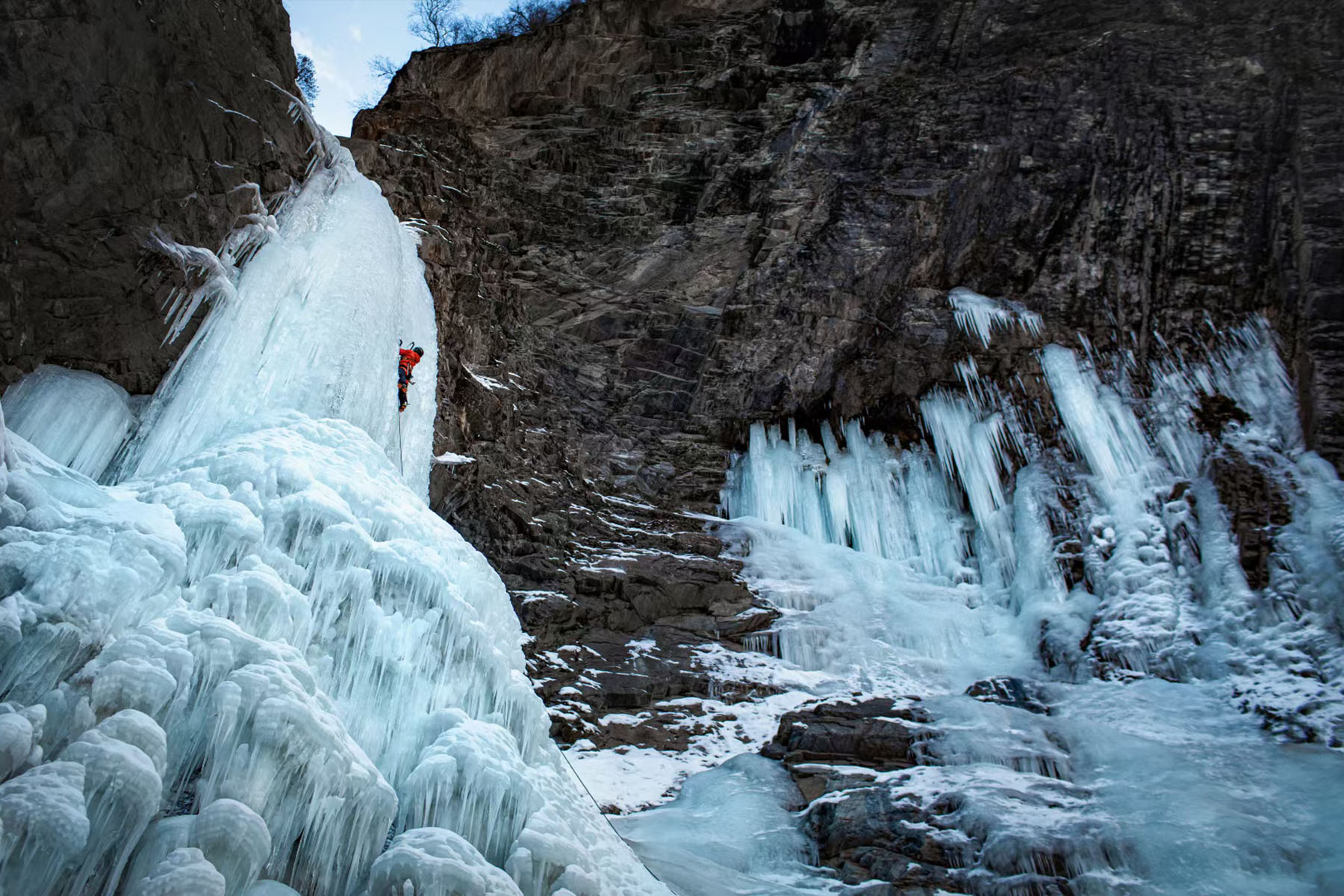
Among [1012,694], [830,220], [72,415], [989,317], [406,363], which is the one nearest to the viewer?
[72,415]

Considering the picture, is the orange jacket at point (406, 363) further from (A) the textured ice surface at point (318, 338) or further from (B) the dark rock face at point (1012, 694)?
(B) the dark rock face at point (1012, 694)

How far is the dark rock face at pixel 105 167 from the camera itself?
6.78 m

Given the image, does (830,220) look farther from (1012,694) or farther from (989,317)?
(1012,694)

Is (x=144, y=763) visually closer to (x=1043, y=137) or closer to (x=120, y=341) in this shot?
(x=120, y=341)

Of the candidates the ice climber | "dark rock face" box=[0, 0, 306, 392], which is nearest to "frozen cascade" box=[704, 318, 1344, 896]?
the ice climber

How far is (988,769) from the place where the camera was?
28.9 ft

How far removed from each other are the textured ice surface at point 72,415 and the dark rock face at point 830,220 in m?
5.49

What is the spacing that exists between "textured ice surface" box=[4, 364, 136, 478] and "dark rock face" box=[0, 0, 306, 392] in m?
0.12

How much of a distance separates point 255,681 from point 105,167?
508cm

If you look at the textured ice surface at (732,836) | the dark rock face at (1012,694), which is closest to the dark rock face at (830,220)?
the dark rock face at (1012,694)

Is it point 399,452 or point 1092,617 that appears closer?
point 399,452

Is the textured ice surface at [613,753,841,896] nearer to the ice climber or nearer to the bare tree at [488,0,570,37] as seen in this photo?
the ice climber

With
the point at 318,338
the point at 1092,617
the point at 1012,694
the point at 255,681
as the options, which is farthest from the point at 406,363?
the point at 1092,617

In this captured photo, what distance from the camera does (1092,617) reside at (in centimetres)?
1183
